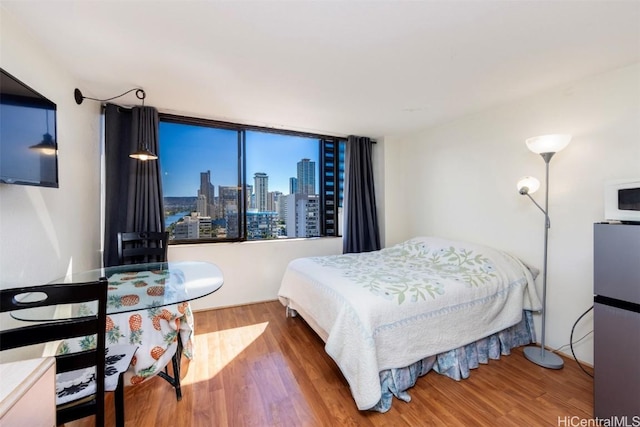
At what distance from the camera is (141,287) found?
1901 mm

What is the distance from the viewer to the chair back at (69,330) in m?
0.97

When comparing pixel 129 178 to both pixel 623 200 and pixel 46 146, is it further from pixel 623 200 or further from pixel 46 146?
pixel 623 200

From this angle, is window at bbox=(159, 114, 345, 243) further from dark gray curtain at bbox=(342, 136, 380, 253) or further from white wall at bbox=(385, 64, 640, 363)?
white wall at bbox=(385, 64, 640, 363)

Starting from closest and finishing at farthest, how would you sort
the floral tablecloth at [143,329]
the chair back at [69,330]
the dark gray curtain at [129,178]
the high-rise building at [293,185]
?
the chair back at [69,330] → the floral tablecloth at [143,329] → the dark gray curtain at [129,178] → the high-rise building at [293,185]

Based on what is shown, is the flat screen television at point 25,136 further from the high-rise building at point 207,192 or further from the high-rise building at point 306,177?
the high-rise building at point 306,177

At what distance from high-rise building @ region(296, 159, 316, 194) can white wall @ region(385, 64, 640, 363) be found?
5.66ft

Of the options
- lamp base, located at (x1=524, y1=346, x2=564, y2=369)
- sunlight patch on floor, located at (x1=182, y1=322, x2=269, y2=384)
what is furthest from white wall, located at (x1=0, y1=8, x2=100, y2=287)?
lamp base, located at (x1=524, y1=346, x2=564, y2=369)

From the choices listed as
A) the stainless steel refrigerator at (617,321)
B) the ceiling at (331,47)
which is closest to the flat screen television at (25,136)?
the ceiling at (331,47)

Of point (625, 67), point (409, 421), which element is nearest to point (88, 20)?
point (409, 421)

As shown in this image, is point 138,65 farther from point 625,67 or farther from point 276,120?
point 625,67

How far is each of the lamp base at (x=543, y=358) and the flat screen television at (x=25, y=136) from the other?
12.1 ft

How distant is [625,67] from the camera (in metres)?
1.97

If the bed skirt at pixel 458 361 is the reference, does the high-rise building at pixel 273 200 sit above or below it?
above

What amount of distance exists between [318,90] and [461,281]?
2064mm
